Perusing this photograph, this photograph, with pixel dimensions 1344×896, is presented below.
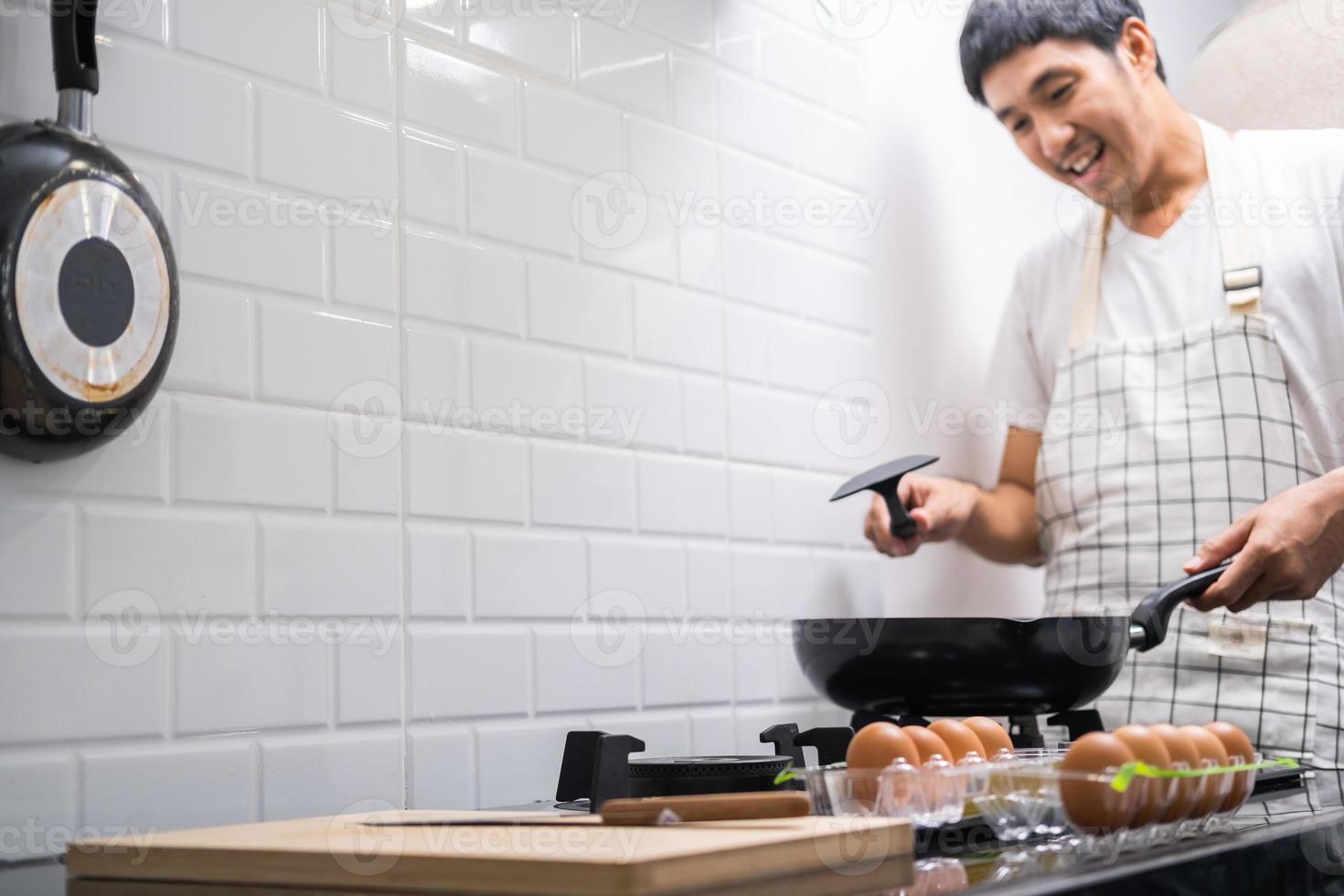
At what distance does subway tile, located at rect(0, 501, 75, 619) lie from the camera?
2.93 feet

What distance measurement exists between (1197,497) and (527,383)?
0.83 meters

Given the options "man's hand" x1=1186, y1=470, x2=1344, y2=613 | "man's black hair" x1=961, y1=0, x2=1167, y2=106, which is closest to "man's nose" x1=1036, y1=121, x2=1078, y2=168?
"man's black hair" x1=961, y1=0, x2=1167, y2=106

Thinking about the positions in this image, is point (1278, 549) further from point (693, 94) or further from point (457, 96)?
point (457, 96)

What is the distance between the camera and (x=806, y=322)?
1.64 metres

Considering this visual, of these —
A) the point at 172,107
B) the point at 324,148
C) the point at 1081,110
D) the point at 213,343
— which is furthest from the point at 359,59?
the point at 1081,110

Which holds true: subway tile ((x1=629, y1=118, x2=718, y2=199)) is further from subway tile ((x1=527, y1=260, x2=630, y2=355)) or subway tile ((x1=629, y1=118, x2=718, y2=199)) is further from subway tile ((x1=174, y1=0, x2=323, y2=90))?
subway tile ((x1=174, y1=0, x2=323, y2=90))

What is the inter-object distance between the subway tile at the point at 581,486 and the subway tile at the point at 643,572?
2 cm

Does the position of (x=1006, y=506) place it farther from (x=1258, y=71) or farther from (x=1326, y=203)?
(x=1258, y=71)

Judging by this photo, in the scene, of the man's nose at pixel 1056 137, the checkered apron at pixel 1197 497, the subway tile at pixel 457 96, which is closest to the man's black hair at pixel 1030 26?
the man's nose at pixel 1056 137

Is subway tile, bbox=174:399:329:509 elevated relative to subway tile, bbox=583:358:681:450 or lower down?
lower down

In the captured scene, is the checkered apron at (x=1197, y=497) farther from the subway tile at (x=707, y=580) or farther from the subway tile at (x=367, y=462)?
the subway tile at (x=367, y=462)

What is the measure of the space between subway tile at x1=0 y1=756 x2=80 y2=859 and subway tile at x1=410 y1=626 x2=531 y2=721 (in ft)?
0.99

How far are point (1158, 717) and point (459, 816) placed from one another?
1.01 m

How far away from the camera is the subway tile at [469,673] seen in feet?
3.77
